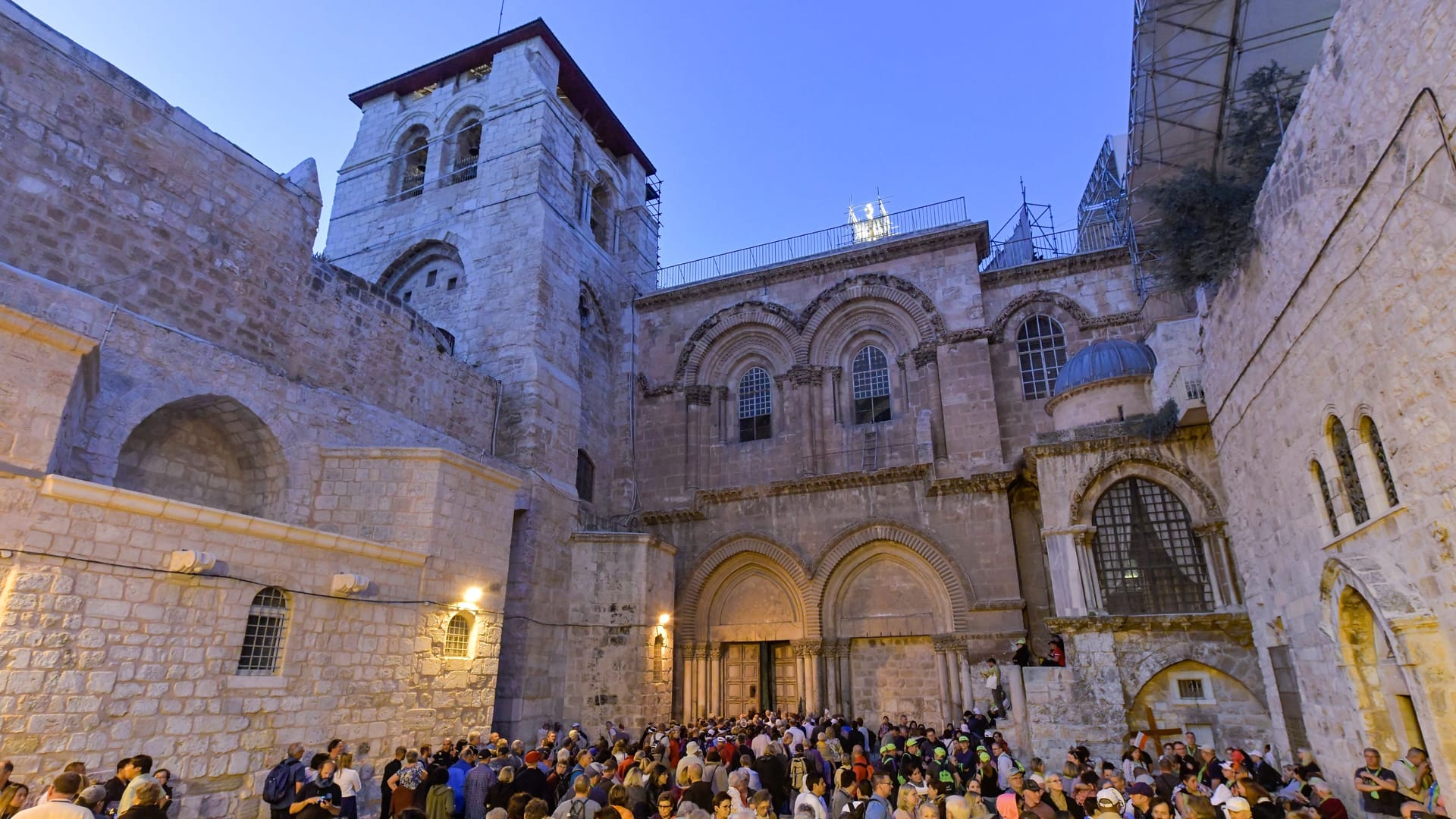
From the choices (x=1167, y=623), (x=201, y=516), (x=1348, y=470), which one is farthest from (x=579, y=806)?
(x=1167, y=623)

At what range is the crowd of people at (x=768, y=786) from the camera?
17.6 ft

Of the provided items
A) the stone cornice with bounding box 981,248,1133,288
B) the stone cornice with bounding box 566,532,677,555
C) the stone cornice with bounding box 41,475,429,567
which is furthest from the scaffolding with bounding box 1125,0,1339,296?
the stone cornice with bounding box 41,475,429,567

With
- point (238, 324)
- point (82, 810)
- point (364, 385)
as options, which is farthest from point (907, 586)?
point (82, 810)

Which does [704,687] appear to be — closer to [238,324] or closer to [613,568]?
[613,568]

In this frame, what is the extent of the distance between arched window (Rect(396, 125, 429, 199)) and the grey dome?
16.4m

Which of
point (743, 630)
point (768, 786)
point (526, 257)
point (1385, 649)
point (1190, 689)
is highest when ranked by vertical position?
point (526, 257)

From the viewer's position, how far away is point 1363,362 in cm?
723

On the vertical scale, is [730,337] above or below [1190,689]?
above

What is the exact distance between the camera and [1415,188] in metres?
6.12

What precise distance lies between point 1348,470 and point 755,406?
12.4 m

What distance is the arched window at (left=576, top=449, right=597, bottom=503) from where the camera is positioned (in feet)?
59.8

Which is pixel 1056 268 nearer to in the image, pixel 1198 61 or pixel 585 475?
pixel 1198 61

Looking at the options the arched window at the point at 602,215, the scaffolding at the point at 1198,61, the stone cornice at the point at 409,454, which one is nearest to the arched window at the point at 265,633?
the stone cornice at the point at 409,454

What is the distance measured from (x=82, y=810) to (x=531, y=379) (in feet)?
40.5
